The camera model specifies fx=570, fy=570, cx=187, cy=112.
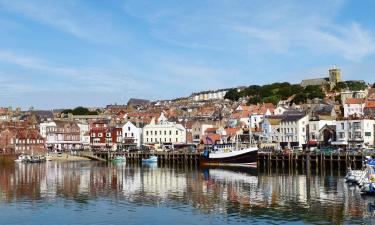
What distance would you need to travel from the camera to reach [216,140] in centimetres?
9612

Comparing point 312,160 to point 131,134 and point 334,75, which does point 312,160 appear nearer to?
point 131,134

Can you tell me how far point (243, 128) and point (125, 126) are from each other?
83.2ft

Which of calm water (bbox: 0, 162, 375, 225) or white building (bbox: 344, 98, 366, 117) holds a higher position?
white building (bbox: 344, 98, 366, 117)

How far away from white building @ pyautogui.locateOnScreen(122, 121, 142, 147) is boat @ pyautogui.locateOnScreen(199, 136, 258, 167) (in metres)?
32.7

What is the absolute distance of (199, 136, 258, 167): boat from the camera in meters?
72.4

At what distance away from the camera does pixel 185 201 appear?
127 ft

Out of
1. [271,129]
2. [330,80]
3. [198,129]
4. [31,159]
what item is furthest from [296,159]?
[330,80]

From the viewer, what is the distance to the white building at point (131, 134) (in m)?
112

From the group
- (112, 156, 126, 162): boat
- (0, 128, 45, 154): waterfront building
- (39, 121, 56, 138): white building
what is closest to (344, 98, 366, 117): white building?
(112, 156, 126, 162): boat

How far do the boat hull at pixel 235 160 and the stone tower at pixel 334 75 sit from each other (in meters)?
98.7

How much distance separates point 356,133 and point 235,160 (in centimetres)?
1827

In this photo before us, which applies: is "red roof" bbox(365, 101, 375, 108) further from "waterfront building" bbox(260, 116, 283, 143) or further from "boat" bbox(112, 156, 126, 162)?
"boat" bbox(112, 156, 126, 162)

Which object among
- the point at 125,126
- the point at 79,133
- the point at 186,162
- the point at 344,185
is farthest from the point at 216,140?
the point at 344,185

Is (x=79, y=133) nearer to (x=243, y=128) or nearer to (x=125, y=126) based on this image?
(x=125, y=126)
